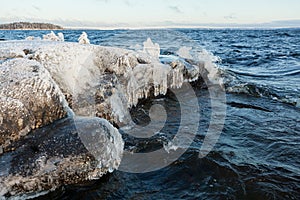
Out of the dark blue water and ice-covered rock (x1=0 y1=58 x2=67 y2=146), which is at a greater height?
ice-covered rock (x1=0 y1=58 x2=67 y2=146)

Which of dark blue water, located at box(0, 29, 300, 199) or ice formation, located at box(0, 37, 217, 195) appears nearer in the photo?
dark blue water, located at box(0, 29, 300, 199)

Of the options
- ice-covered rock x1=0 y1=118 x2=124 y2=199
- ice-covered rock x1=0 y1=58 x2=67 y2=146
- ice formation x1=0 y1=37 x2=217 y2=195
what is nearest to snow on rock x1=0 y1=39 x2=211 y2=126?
ice formation x1=0 y1=37 x2=217 y2=195

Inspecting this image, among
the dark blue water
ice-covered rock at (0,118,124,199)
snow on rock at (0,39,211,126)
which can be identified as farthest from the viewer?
snow on rock at (0,39,211,126)

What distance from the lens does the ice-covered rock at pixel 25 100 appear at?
3414mm

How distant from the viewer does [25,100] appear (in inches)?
143

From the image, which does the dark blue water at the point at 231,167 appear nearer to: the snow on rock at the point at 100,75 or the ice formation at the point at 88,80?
the ice formation at the point at 88,80

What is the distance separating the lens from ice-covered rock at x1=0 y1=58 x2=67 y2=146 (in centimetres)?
341

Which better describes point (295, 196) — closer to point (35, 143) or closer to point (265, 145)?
point (265, 145)

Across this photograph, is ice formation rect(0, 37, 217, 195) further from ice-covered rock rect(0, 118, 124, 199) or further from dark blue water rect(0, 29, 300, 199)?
dark blue water rect(0, 29, 300, 199)

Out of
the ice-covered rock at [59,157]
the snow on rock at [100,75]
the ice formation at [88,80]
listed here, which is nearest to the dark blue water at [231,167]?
the ice-covered rock at [59,157]

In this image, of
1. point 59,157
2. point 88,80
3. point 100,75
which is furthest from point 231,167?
point 100,75

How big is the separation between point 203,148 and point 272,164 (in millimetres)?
1036

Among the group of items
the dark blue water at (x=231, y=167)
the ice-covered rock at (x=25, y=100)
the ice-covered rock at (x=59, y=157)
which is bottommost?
the dark blue water at (x=231, y=167)

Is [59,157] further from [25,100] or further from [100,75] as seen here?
[100,75]
